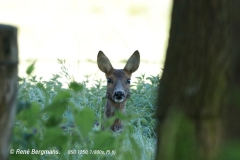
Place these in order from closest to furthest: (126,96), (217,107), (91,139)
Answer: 1. (217,107)
2. (91,139)
3. (126,96)

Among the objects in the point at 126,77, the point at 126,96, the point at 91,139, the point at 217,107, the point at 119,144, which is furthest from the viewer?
A: the point at 126,77

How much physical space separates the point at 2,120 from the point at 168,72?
904mm

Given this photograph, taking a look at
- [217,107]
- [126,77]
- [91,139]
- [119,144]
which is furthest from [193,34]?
[126,77]

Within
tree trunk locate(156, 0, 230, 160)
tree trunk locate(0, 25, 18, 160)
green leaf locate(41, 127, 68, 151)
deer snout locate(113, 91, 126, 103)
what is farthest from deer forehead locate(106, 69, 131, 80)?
tree trunk locate(156, 0, 230, 160)

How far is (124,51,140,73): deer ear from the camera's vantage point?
10.7 metres

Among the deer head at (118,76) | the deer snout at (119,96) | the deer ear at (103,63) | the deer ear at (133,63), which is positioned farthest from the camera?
the deer ear at (103,63)

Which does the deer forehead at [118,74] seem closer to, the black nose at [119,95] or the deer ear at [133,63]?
the deer ear at [133,63]

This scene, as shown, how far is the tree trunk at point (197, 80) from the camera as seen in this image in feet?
12.0

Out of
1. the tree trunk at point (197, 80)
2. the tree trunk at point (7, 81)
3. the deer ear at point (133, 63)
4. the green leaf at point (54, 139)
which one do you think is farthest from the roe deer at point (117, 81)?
the tree trunk at point (197, 80)

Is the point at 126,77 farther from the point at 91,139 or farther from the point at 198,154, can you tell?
the point at 198,154

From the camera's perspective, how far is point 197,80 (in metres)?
3.68

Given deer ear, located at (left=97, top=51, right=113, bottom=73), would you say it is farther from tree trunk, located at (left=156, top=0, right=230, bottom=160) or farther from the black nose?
tree trunk, located at (left=156, top=0, right=230, bottom=160)

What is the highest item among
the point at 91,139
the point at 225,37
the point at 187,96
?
the point at 225,37

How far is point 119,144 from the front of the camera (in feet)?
14.4
